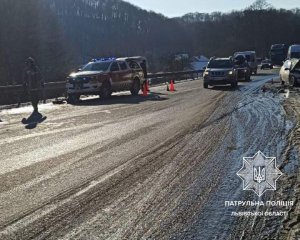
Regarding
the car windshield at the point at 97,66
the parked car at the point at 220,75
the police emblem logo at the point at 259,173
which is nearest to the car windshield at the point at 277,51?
the parked car at the point at 220,75

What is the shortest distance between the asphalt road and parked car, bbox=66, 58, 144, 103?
8.73 meters

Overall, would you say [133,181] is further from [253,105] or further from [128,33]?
[128,33]

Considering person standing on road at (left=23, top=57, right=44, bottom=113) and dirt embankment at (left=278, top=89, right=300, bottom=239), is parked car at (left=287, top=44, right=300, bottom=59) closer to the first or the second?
person standing on road at (left=23, top=57, right=44, bottom=113)

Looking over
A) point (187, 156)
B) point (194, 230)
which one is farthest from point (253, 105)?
point (194, 230)

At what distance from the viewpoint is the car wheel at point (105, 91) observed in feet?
71.8

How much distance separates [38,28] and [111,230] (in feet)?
213

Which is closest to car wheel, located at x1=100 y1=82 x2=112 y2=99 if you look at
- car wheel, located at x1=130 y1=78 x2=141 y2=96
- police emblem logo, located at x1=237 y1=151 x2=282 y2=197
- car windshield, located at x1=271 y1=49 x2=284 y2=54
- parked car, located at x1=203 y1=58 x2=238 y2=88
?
car wheel, located at x1=130 y1=78 x2=141 y2=96

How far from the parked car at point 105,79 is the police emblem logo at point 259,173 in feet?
48.2

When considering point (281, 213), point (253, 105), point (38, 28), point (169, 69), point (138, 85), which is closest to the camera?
point (281, 213)

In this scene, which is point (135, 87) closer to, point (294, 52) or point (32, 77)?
point (32, 77)

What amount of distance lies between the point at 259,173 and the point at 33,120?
9.15 metres

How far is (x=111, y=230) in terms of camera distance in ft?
14.3

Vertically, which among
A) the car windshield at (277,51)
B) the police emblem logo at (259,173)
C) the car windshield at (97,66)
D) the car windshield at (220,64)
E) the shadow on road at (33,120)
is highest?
the car windshield at (97,66)

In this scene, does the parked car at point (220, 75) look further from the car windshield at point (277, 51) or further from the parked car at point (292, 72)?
the car windshield at point (277, 51)
